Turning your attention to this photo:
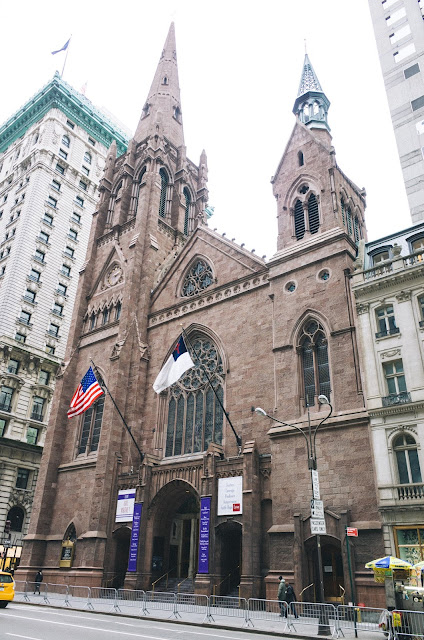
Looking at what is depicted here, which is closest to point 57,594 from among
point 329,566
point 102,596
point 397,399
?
point 102,596

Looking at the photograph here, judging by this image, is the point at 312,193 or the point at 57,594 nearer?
the point at 57,594

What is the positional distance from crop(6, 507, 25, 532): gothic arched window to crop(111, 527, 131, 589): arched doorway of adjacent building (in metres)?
17.8

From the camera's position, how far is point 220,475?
25.9m

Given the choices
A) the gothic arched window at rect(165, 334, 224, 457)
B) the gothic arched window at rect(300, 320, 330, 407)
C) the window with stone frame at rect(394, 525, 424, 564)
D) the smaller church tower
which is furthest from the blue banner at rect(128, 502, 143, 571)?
the smaller church tower

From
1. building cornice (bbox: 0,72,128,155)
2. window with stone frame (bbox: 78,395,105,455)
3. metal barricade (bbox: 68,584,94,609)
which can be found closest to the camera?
metal barricade (bbox: 68,584,94,609)

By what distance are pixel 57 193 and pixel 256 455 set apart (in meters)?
43.3

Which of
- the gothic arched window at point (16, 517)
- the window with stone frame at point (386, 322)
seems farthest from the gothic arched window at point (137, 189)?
the gothic arched window at point (16, 517)

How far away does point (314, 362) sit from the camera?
84.4 feet

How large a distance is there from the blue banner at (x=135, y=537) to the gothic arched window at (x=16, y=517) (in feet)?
66.2

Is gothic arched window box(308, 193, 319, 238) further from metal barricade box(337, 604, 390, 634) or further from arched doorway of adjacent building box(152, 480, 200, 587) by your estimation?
metal barricade box(337, 604, 390, 634)

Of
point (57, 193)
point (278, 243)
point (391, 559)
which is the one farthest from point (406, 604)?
point (57, 193)

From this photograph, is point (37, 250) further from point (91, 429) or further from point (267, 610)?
point (267, 610)

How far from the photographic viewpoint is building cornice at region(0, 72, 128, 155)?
63.1 metres

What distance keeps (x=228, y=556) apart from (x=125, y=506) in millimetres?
6875
